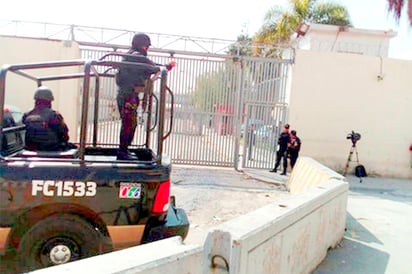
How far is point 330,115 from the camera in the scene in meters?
12.3

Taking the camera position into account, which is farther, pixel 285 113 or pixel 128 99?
pixel 285 113

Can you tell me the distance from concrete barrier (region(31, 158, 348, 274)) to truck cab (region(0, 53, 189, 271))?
1.02 metres

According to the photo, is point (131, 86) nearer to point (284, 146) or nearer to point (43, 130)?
point (43, 130)

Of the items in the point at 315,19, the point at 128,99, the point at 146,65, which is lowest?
the point at 128,99

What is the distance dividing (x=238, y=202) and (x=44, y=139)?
4.90 m

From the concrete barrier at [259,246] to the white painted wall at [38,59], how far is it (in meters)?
8.35

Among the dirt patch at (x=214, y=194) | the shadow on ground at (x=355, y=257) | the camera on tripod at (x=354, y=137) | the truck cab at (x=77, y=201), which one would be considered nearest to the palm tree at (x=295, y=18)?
the camera on tripod at (x=354, y=137)

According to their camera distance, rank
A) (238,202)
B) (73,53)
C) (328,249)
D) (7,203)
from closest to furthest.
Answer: (7,203), (328,249), (238,202), (73,53)

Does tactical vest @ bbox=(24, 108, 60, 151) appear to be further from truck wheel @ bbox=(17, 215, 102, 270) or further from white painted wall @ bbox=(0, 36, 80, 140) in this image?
white painted wall @ bbox=(0, 36, 80, 140)

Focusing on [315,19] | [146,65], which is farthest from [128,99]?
[315,19]

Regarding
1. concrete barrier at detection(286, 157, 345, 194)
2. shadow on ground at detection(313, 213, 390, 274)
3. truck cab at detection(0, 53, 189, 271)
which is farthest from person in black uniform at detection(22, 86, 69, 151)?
concrete barrier at detection(286, 157, 345, 194)

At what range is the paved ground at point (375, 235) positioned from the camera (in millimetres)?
4758

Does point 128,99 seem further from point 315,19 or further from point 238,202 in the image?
point 315,19

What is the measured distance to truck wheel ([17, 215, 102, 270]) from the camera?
343 centimetres
